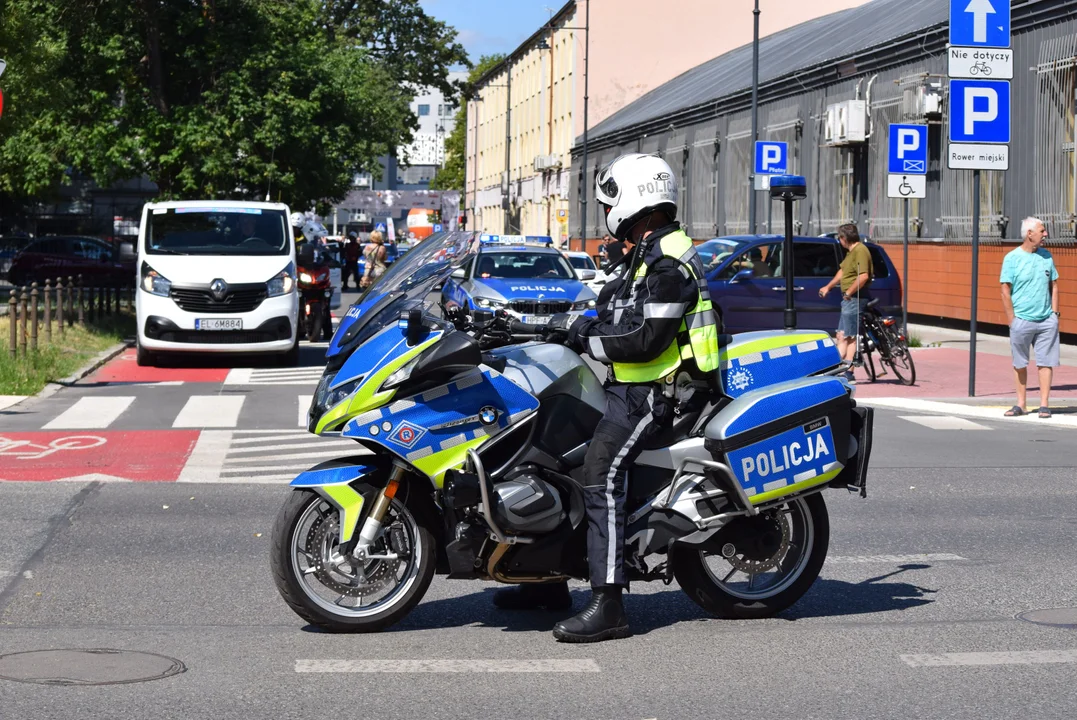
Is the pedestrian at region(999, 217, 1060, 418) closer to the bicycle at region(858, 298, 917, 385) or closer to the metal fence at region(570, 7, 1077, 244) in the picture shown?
the bicycle at region(858, 298, 917, 385)

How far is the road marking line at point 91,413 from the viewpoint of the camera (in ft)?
43.8

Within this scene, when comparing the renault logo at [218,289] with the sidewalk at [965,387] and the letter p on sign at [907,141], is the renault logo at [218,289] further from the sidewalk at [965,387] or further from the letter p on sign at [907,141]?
the letter p on sign at [907,141]

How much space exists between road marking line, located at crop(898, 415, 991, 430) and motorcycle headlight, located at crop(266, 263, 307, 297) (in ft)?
28.4

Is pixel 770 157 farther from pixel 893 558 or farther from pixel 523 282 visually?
pixel 893 558

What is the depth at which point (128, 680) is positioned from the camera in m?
5.32

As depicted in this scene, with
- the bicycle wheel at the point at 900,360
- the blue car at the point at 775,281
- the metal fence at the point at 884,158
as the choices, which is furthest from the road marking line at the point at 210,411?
the metal fence at the point at 884,158

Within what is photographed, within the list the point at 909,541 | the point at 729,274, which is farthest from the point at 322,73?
the point at 909,541

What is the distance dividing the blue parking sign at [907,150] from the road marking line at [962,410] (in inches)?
190

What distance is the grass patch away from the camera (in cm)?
1620

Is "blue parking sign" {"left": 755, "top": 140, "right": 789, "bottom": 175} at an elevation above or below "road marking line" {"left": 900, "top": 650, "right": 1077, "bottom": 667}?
above

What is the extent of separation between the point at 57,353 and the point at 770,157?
1350cm

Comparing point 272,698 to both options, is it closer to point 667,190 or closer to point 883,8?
point 667,190

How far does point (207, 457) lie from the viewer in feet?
37.6

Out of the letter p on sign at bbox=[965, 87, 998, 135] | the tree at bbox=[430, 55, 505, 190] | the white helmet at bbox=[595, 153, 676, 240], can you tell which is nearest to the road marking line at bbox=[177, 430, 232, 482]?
the white helmet at bbox=[595, 153, 676, 240]
